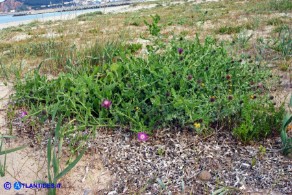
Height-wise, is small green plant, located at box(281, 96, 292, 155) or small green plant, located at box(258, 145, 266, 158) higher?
small green plant, located at box(281, 96, 292, 155)

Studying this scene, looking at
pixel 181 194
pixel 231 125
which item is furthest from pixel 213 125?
pixel 181 194

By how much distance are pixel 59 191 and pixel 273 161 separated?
1184mm

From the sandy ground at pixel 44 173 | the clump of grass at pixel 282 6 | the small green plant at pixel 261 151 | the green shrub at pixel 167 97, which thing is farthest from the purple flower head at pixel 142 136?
the clump of grass at pixel 282 6

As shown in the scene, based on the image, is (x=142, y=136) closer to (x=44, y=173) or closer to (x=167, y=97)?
(x=167, y=97)

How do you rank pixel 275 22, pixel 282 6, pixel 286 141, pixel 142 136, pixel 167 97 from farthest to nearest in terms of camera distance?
pixel 282 6
pixel 275 22
pixel 167 97
pixel 142 136
pixel 286 141

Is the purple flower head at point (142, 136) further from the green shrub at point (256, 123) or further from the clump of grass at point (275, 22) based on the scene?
the clump of grass at point (275, 22)

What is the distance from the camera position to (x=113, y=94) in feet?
7.36

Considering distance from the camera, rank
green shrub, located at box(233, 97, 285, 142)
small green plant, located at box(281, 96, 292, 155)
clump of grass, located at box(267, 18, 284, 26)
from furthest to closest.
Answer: clump of grass, located at box(267, 18, 284, 26) → green shrub, located at box(233, 97, 285, 142) → small green plant, located at box(281, 96, 292, 155)

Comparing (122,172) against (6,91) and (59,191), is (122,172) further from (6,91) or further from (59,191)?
(6,91)

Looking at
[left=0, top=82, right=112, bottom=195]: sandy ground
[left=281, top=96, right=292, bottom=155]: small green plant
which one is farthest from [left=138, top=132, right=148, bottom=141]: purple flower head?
[left=281, top=96, right=292, bottom=155]: small green plant

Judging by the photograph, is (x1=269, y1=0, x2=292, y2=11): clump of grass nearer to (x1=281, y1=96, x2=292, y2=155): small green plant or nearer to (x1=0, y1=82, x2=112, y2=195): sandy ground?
(x1=281, y1=96, x2=292, y2=155): small green plant

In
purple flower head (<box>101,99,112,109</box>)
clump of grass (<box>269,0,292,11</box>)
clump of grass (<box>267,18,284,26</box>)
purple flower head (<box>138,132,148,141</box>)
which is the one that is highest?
clump of grass (<box>269,0,292,11</box>)

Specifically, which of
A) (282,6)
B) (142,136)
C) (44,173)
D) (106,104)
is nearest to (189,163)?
(142,136)

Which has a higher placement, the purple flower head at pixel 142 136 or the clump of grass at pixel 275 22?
the clump of grass at pixel 275 22
